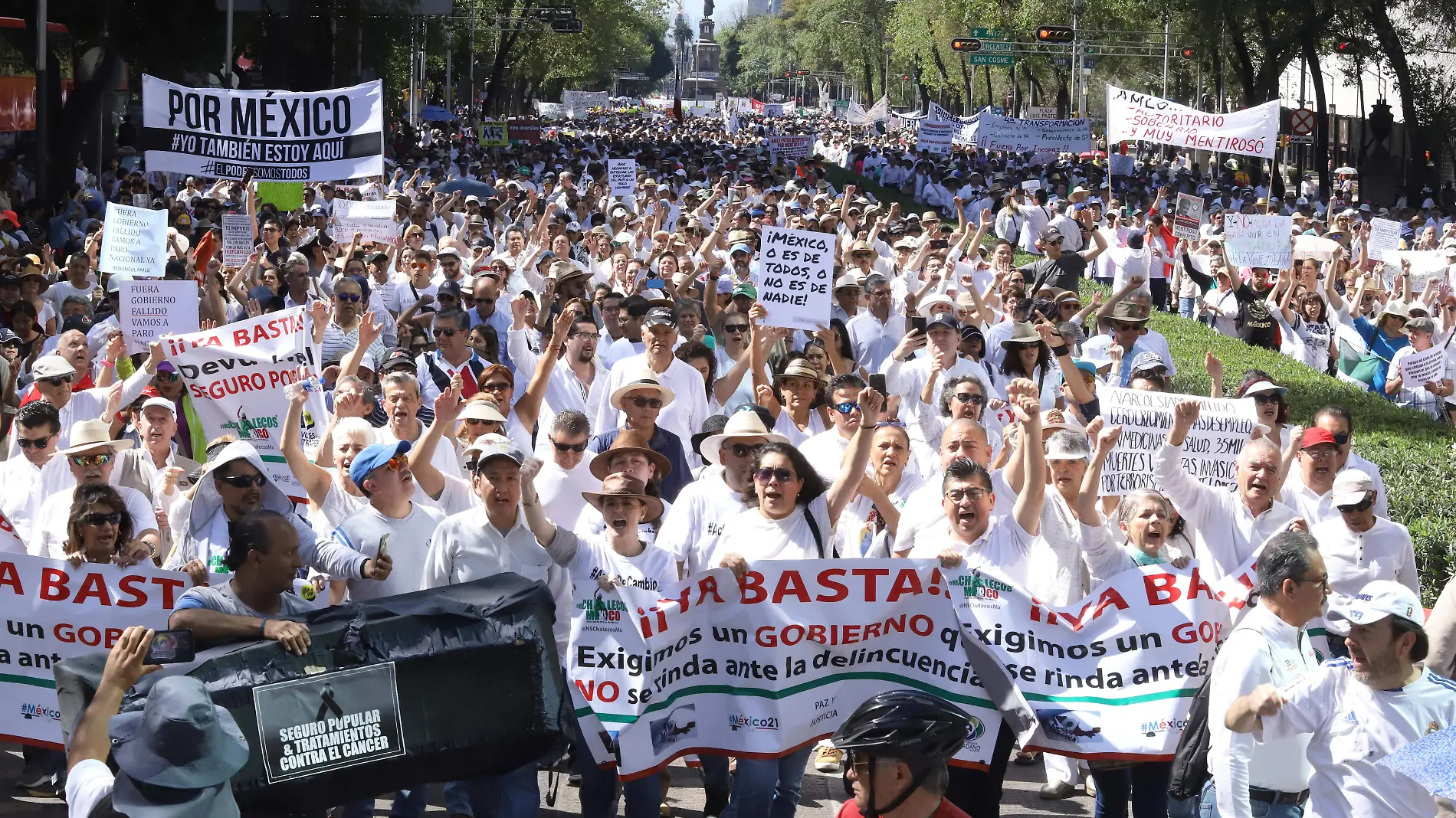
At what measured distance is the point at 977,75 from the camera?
98.9 m

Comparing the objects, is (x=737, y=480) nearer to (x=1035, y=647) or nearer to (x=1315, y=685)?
(x=1035, y=647)

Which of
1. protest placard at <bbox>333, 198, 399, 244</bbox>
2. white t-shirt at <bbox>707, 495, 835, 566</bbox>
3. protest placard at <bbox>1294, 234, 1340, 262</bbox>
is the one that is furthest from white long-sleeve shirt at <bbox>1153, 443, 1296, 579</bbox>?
protest placard at <bbox>1294, 234, 1340, 262</bbox>

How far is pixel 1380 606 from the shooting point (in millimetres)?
4938

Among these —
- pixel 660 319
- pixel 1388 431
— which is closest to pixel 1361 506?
pixel 660 319

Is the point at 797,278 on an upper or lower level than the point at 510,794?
upper

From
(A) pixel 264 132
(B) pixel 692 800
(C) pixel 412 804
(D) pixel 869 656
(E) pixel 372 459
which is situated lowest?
(B) pixel 692 800

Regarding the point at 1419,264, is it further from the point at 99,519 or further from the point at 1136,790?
the point at 99,519

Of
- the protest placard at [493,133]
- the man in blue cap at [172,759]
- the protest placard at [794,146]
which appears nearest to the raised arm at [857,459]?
the man in blue cap at [172,759]

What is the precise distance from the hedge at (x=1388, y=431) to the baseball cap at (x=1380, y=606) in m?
4.14

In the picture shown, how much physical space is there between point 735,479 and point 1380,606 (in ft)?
9.83

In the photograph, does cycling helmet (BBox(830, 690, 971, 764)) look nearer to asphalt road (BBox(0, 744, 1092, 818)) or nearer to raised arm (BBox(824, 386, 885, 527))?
raised arm (BBox(824, 386, 885, 527))

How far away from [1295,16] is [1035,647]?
130ft

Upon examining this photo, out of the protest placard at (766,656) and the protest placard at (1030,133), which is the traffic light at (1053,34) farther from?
the protest placard at (766,656)

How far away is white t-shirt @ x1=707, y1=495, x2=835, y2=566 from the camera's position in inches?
266
